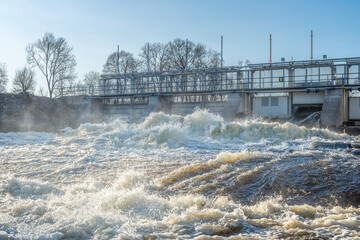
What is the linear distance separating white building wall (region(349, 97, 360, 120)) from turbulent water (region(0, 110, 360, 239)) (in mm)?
11830

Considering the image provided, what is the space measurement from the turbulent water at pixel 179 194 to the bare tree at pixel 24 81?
2675cm

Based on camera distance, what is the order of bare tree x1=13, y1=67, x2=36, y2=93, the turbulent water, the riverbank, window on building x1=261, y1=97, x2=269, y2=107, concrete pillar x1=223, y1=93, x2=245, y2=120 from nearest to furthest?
the turbulent water → concrete pillar x1=223, y1=93, x2=245, y2=120 → window on building x1=261, y1=97, x2=269, y2=107 → the riverbank → bare tree x1=13, y1=67, x2=36, y2=93

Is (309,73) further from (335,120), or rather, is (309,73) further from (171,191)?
(171,191)

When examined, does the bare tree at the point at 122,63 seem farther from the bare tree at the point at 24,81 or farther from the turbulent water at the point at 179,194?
the turbulent water at the point at 179,194

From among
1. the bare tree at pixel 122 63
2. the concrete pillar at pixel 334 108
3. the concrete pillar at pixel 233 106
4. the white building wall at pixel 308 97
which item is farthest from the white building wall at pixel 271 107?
the bare tree at pixel 122 63

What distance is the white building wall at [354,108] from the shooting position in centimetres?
2139

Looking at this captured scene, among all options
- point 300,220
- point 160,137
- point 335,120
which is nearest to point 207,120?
point 160,137

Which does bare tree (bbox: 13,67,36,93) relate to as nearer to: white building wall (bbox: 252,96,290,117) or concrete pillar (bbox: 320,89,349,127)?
white building wall (bbox: 252,96,290,117)

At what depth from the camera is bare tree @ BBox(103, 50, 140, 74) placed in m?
37.5

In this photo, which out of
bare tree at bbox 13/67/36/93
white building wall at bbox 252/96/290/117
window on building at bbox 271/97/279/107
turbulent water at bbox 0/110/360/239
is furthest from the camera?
bare tree at bbox 13/67/36/93

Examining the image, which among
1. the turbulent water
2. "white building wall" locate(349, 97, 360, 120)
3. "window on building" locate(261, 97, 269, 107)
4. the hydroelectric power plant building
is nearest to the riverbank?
the hydroelectric power plant building

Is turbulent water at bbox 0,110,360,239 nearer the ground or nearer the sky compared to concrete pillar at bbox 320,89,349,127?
nearer the ground

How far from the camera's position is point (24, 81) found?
Answer: 3597 centimetres

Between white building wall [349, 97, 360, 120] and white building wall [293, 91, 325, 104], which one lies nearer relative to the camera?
white building wall [349, 97, 360, 120]
